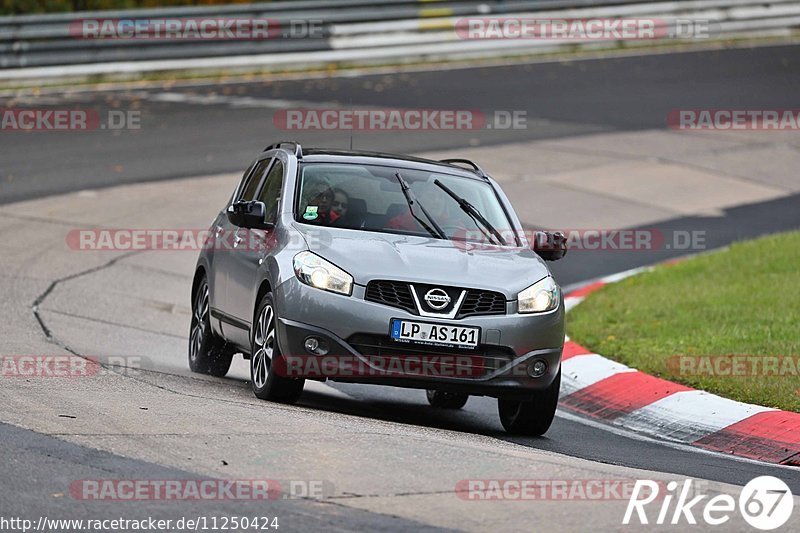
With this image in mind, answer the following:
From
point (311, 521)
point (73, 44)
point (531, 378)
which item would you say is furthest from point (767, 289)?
point (73, 44)

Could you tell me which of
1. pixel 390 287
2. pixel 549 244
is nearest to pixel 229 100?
pixel 549 244

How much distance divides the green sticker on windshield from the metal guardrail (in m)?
16.5

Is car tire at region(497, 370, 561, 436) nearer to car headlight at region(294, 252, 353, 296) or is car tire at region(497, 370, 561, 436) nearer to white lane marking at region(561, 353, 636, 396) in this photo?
car headlight at region(294, 252, 353, 296)

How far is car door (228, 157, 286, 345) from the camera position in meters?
9.50

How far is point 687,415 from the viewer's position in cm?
979

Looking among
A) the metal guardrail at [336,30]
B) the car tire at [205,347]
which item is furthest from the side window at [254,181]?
the metal guardrail at [336,30]

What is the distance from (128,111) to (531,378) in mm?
15626

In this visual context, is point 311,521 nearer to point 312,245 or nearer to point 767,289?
point 312,245

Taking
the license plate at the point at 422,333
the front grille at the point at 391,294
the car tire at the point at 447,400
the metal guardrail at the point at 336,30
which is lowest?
the car tire at the point at 447,400

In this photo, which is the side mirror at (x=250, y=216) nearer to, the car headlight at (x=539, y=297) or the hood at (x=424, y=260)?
the hood at (x=424, y=260)

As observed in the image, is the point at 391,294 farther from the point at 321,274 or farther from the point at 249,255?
the point at 249,255

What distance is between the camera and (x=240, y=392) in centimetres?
965

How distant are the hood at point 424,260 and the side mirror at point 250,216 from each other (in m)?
0.30

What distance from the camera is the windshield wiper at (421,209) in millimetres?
9492
